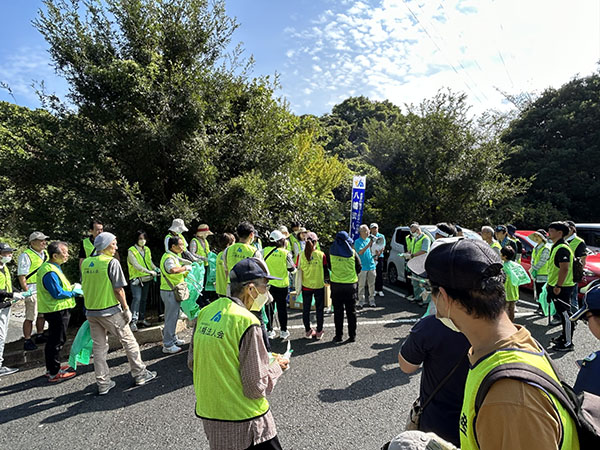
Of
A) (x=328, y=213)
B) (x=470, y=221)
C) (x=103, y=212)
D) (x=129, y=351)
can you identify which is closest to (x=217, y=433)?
(x=129, y=351)

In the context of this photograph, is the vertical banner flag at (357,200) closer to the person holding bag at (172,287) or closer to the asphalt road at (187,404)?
the asphalt road at (187,404)

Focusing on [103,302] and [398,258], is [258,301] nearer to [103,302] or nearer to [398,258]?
[103,302]

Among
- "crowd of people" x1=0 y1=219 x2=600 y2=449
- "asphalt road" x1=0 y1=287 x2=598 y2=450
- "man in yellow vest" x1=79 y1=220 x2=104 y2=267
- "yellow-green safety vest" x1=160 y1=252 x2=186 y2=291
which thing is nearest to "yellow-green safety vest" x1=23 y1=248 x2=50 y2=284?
"crowd of people" x1=0 y1=219 x2=600 y2=449

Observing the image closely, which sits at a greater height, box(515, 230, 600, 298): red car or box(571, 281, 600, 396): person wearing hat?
box(571, 281, 600, 396): person wearing hat

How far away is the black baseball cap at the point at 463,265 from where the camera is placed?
46.4 inches

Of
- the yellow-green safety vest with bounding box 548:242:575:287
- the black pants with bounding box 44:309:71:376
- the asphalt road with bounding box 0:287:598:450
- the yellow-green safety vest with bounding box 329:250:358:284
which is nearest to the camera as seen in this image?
the asphalt road with bounding box 0:287:598:450

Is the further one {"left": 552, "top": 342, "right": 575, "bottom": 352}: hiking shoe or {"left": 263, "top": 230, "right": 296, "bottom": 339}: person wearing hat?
{"left": 263, "top": 230, "right": 296, "bottom": 339}: person wearing hat

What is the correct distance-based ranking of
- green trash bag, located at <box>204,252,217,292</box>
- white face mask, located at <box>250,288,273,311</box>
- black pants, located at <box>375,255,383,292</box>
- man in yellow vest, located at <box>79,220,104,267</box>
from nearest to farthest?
white face mask, located at <box>250,288,273,311</box>, man in yellow vest, located at <box>79,220,104,267</box>, green trash bag, located at <box>204,252,217,292</box>, black pants, located at <box>375,255,383,292</box>

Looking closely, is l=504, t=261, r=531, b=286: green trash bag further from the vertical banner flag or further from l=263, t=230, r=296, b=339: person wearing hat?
the vertical banner flag

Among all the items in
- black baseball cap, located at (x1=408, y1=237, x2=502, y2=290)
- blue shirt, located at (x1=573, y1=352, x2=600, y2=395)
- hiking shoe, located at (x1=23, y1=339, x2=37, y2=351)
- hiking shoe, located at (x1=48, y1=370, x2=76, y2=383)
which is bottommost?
hiking shoe, located at (x1=48, y1=370, x2=76, y2=383)

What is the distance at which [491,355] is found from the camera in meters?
1.11

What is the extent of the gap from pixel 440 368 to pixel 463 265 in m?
1.13

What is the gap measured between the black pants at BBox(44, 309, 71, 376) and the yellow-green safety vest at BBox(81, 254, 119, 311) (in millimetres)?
821

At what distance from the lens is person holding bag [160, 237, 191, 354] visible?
532 cm
